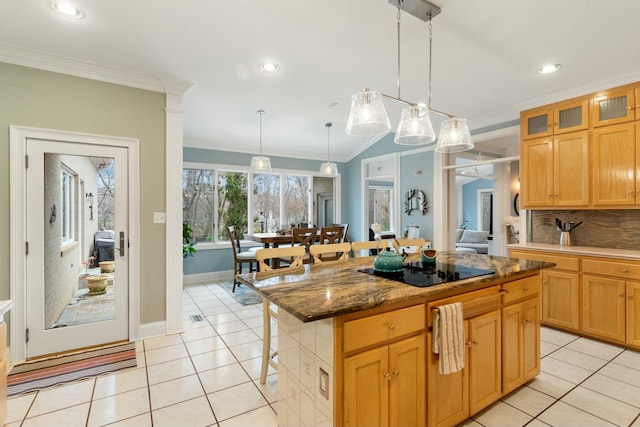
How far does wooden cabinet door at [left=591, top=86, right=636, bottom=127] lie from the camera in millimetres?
2948

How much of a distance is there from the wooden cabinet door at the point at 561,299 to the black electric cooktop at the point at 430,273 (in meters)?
1.79

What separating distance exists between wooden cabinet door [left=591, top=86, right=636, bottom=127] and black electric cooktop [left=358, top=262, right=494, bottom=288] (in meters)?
2.44

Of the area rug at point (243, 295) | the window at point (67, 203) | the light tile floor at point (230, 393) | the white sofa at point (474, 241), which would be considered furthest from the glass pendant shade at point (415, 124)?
the white sofa at point (474, 241)

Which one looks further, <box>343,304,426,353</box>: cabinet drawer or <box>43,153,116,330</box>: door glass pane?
<box>43,153,116,330</box>: door glass pane

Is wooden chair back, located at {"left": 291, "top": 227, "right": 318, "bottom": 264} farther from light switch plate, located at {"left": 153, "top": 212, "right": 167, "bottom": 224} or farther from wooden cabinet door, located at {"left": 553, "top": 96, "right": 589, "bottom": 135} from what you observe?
wooden cabinet door, located at {"left": 553, "top": 96, "right": 589, "bottom": 135}

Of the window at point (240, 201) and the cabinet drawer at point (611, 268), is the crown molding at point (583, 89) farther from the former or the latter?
the window at point (240, 201)

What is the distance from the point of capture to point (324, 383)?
140cm

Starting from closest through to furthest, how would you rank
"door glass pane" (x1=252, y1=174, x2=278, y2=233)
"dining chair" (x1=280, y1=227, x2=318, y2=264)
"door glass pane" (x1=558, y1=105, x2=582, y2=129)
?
"door glass pane" (x1=558, y1=105, x2=582, y2=129)
"dining chair" (x1=280, y1=227, x2=318, y2=264)
"door glass pane" (x1=252, y1=174, x2=278, y2=233)

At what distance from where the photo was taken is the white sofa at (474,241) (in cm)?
752

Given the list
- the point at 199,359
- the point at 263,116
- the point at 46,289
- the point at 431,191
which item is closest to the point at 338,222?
the point at 431,191

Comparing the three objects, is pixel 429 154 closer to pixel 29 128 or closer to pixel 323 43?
pixel 323 43

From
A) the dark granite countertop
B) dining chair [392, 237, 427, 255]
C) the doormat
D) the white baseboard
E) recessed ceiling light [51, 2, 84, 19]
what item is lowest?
the doormat

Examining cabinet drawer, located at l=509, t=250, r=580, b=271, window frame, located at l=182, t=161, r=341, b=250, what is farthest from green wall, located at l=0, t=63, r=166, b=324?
cabinet drawer, located at l=509, t=250, r=580, b=271

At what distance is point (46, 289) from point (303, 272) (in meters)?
2.47
